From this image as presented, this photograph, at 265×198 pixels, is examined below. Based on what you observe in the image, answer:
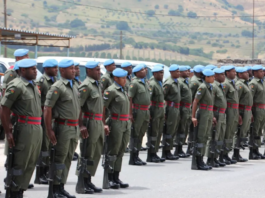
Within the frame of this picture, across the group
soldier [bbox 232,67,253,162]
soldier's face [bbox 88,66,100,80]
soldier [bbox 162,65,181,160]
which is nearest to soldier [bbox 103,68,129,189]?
soldier's face [bbox 88,66,100,80]

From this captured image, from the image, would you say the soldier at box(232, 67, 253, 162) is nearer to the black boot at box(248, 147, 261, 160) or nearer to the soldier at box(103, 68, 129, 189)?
the black boot at box(248, 147, 261, 160)

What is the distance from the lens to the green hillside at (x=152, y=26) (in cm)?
12444

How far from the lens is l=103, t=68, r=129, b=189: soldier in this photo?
32.7 ft

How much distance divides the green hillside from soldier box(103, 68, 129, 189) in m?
101

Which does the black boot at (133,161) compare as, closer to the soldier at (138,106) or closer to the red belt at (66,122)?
the soldier at (138,106)

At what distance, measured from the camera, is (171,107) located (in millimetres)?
13609

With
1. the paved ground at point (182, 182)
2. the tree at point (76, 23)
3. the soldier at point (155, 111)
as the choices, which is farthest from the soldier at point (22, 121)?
the tree at point (76, 23)

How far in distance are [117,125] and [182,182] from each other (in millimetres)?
1600

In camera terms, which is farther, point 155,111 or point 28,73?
point 155,111

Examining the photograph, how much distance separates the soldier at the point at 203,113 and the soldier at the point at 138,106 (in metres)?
1.04

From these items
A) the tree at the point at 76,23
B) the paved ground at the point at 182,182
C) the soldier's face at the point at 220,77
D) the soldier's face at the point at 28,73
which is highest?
the tree at the point at 76,23

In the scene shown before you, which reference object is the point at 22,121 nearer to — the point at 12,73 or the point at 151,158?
the point at 12,73

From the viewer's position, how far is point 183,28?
163250mm

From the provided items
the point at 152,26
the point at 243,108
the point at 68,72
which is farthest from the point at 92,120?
the point at 152,26
